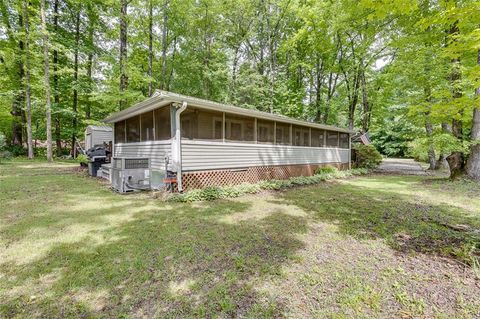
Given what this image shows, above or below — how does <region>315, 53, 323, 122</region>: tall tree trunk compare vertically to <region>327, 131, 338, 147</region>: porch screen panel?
above

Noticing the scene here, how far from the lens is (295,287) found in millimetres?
2477

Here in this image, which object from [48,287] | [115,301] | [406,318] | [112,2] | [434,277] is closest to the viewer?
[406,318]

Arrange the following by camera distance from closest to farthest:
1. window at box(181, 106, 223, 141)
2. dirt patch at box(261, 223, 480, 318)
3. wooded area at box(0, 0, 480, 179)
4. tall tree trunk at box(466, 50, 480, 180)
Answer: dirt patch at box(261, 223, 480, 318) < window at box(181, 106, 223, 141) < tall tree trunk at box(466, 50, 480, 180) < wooded area at box(0, 0, 480, 179)

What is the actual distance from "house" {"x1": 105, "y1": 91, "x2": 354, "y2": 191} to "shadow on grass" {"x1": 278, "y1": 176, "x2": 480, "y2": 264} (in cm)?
222

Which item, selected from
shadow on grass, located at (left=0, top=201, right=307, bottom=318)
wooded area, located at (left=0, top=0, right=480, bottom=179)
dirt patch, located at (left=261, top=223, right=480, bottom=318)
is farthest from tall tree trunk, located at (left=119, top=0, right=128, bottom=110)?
dirt patch, located at (left=261, top=223, right=480, bottom=318)

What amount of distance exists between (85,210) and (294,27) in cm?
2099

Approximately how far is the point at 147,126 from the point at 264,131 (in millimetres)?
4697

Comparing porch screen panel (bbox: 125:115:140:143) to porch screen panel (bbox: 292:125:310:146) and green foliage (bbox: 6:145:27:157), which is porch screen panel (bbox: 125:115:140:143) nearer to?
porch screen panel (bbox: 292:125:310:146)

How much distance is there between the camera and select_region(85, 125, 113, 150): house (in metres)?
15.4

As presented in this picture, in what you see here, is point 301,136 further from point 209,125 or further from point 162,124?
point 162,124

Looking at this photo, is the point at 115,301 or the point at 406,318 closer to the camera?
the point at 406,318

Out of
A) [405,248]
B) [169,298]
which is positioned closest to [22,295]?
[169,298]

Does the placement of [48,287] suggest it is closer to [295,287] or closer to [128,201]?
[295,287]

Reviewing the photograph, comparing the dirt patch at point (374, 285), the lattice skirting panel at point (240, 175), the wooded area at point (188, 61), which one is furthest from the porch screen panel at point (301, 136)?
the dirt patch at point (374, 285)
